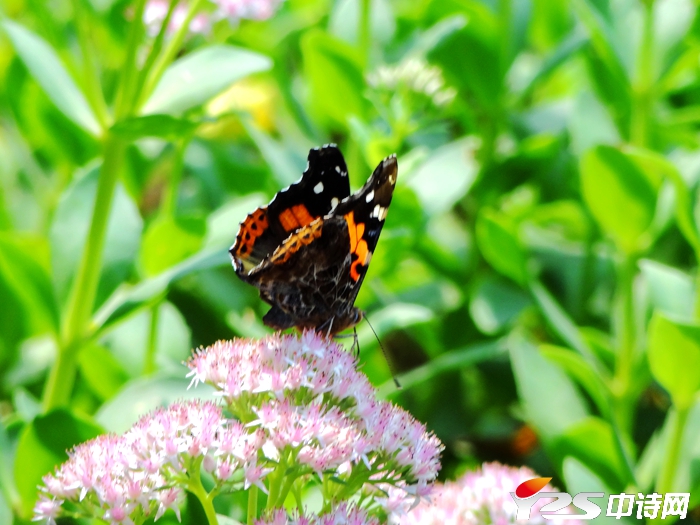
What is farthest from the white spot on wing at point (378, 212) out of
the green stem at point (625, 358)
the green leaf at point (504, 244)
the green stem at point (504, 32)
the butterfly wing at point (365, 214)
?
the green stem at point (504, 32)

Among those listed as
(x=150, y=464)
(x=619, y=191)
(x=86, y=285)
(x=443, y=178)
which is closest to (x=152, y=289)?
(x=86, y=285)

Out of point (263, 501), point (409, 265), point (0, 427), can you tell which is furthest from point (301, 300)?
point (409, 265)

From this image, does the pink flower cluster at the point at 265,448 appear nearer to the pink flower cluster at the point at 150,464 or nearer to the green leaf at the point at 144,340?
the pink flower cluster at the point at 150,464

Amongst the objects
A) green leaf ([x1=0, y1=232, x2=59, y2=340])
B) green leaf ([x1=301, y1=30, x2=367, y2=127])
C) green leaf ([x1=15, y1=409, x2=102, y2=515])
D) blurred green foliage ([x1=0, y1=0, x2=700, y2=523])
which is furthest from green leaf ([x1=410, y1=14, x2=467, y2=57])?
green leaf ([x1=15, y1=409, x2=102, y2=515])

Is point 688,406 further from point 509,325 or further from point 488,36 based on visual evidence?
point 488,36

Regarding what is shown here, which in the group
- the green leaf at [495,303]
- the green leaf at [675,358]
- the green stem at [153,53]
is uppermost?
the green stem at [153,53]

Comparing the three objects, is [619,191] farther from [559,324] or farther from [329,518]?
[329,518]

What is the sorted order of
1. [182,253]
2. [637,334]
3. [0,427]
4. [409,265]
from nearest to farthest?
[0,427] → [182,253] → [637,334] → [409,265]

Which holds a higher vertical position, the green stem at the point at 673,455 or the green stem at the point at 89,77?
the green stem at the point at 89,77
